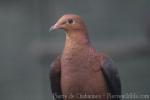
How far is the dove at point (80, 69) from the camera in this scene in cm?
191

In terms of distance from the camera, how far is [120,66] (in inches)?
94.8

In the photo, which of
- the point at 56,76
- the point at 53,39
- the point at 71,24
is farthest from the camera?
the point at 53,39

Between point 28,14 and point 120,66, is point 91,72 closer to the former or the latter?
point 120,66

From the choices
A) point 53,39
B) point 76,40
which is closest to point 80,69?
point 76,40

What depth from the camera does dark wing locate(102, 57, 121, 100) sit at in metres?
1.98

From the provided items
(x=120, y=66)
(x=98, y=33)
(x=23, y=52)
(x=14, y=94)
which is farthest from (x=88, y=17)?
(x=14, y=94)

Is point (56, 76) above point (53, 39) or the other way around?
the other way around

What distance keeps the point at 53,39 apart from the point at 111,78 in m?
0.59

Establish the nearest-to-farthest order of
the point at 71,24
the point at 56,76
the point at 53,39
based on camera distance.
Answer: the point at 71,24 < the point at 56,76 < the point at 53,39

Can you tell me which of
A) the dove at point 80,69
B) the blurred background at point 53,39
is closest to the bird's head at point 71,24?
the dove at point 80,69

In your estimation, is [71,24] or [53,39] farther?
[53,39]

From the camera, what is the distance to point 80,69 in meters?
1.92

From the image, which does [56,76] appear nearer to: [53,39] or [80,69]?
[80,69]

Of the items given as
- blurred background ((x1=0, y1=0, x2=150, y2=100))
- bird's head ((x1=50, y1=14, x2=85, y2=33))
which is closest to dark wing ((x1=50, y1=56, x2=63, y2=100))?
bird's head ((x1=50, y1=14, x2=85, y2=33))
